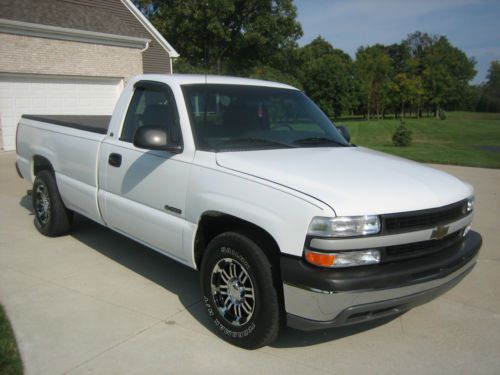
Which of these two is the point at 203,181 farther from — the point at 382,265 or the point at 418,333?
the point at 418,333

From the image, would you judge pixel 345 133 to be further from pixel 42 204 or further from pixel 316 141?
pixel 42 204

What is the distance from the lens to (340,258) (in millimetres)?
2936

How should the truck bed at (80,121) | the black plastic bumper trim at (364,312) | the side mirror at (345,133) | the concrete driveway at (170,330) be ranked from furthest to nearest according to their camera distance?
the truck bed at (80,121), the side mirror at (345,133), the concrete driveway at (170,330), the black plastic bumper trim at (364,312)

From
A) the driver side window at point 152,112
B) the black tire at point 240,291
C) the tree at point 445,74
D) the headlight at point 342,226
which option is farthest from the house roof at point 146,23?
the tree at point 445,74

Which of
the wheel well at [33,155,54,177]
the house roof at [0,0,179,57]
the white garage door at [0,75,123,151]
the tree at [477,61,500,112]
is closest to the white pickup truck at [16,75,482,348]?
the wheel well at [33,155,54,177]

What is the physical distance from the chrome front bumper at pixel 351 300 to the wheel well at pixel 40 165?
4040 mm

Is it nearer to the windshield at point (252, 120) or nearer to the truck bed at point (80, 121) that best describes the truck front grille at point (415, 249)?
the windshield at point (252, 120)

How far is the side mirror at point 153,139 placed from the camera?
373 cm

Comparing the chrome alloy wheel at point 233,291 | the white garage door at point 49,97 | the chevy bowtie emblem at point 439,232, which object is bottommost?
the chrome alloy wheel at point 233,291

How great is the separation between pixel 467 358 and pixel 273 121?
250 centimetres

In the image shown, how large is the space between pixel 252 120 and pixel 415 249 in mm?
1838

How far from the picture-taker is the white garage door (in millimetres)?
14086

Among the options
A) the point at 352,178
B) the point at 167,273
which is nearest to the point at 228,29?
the point at 167,273

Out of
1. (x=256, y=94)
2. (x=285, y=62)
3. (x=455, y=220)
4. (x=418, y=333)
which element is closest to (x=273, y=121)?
(x=256, y=94)
